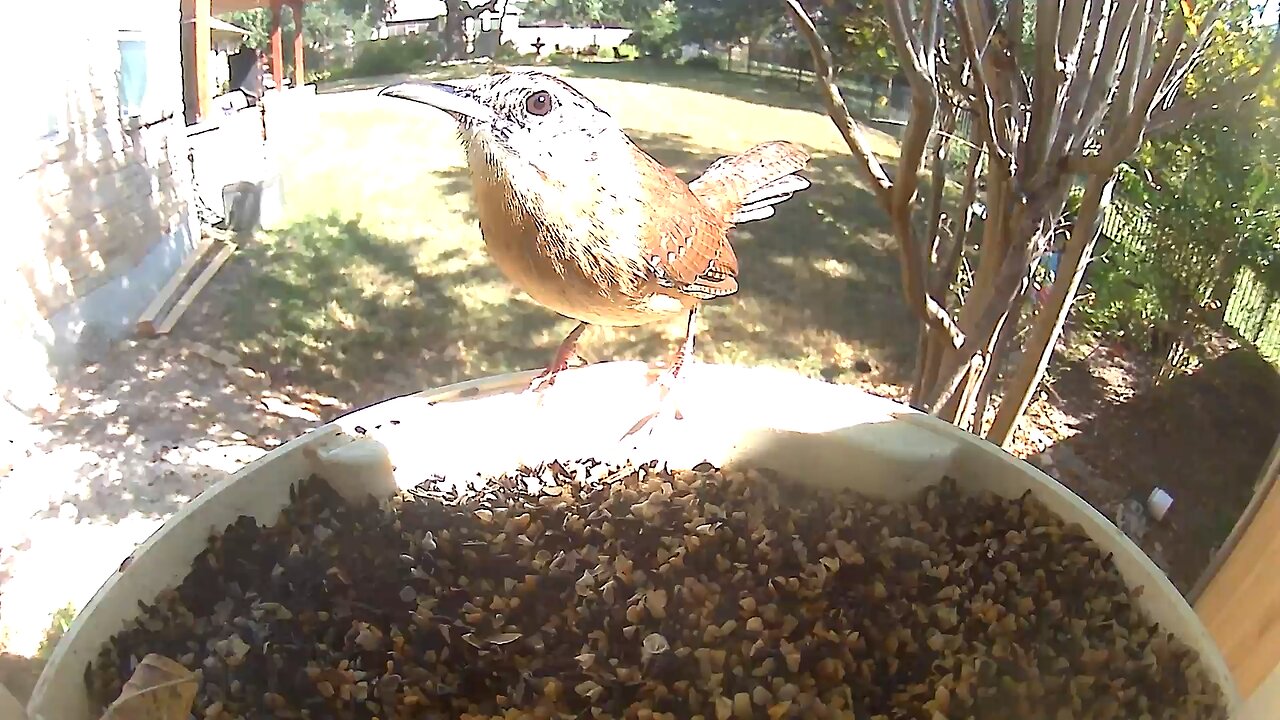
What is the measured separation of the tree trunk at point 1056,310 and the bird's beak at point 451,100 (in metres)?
0.64

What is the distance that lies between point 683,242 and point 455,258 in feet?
1.01

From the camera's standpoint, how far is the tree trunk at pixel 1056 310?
0.94 m

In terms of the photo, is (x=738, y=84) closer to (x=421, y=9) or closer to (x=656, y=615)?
(x=421, y=9)

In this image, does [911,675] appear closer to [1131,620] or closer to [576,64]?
[1131,620]

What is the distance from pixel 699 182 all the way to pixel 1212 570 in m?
0.72

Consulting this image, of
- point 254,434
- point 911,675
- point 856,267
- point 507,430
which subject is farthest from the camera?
point 856,267

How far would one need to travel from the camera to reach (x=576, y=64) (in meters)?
0.79

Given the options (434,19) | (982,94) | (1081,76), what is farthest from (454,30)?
(1081,76)

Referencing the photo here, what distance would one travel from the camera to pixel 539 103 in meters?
0.63

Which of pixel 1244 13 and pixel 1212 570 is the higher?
pixel 1244 13

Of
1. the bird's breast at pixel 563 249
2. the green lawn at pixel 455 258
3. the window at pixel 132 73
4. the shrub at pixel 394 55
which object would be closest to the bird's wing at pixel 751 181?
the green lawn at pixel 455 258

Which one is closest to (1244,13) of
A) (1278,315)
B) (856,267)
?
(1278,315)

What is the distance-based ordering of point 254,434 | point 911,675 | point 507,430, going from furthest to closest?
point 254,434 < point 507,430 < point 911,675

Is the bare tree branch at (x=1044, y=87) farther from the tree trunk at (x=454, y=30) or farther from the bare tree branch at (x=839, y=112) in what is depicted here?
the tree trunk at (x=454, y=30)
